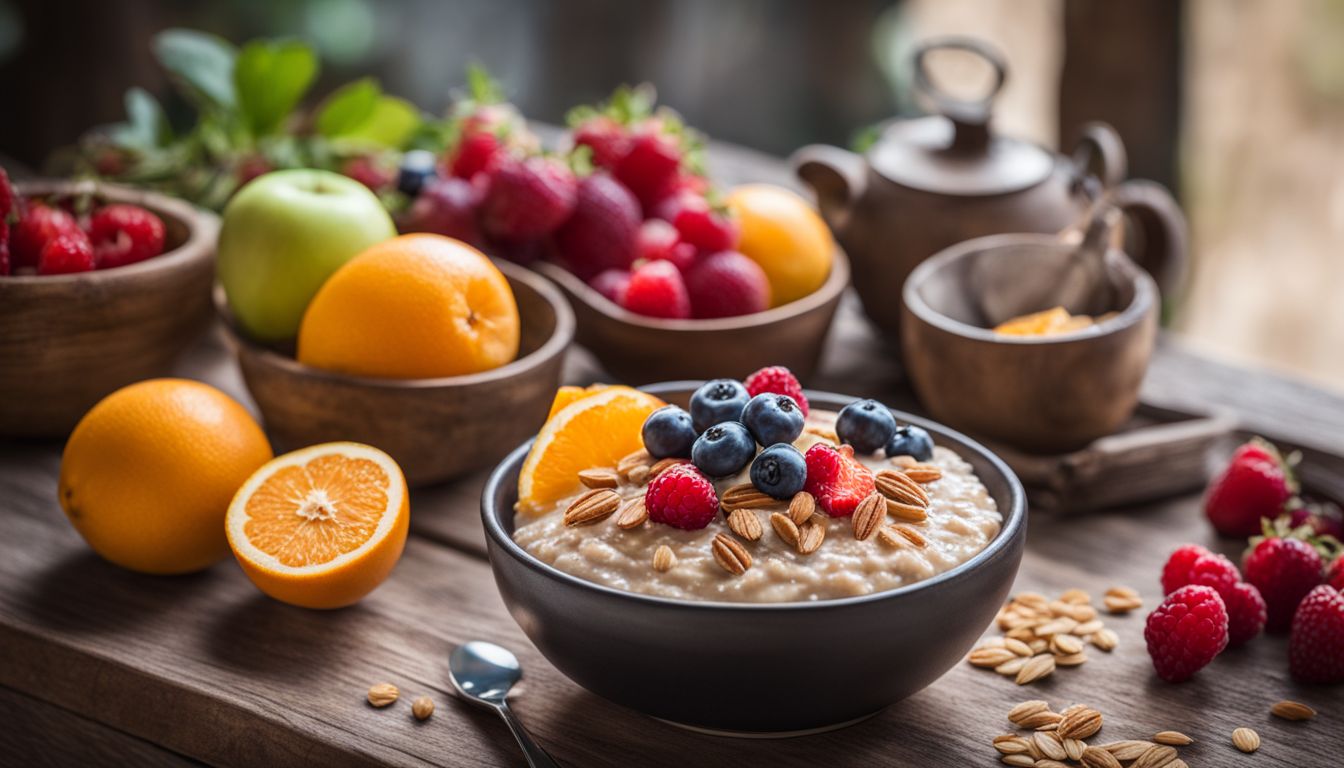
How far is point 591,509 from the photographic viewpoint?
123 cm

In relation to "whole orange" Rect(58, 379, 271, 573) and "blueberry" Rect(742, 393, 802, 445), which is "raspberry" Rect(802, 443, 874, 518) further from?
"whole orange" Rect(58, 379, 271, 573)

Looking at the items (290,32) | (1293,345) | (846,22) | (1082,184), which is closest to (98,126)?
(290,32)

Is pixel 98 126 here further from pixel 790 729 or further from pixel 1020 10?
pixel 790 729

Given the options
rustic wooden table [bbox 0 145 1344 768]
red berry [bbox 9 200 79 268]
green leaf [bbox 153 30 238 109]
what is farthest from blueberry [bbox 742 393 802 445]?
green leaf [bbox 153 30 238 109]

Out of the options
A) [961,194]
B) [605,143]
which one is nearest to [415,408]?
[605,143]

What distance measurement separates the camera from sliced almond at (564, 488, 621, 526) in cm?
122

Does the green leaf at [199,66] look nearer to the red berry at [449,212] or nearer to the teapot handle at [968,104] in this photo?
the red berry at [449,212]

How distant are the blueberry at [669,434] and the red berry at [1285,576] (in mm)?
701

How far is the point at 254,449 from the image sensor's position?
4.97 ft

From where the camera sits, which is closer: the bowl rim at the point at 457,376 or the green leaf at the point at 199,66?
the bowl rim at the point at 457,376

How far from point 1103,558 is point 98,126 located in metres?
3.35

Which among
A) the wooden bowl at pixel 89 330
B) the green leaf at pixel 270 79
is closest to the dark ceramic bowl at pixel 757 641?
the wooden bowl at pixel 89 330

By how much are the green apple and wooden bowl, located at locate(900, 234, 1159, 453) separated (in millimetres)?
799

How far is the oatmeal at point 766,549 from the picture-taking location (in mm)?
1134
